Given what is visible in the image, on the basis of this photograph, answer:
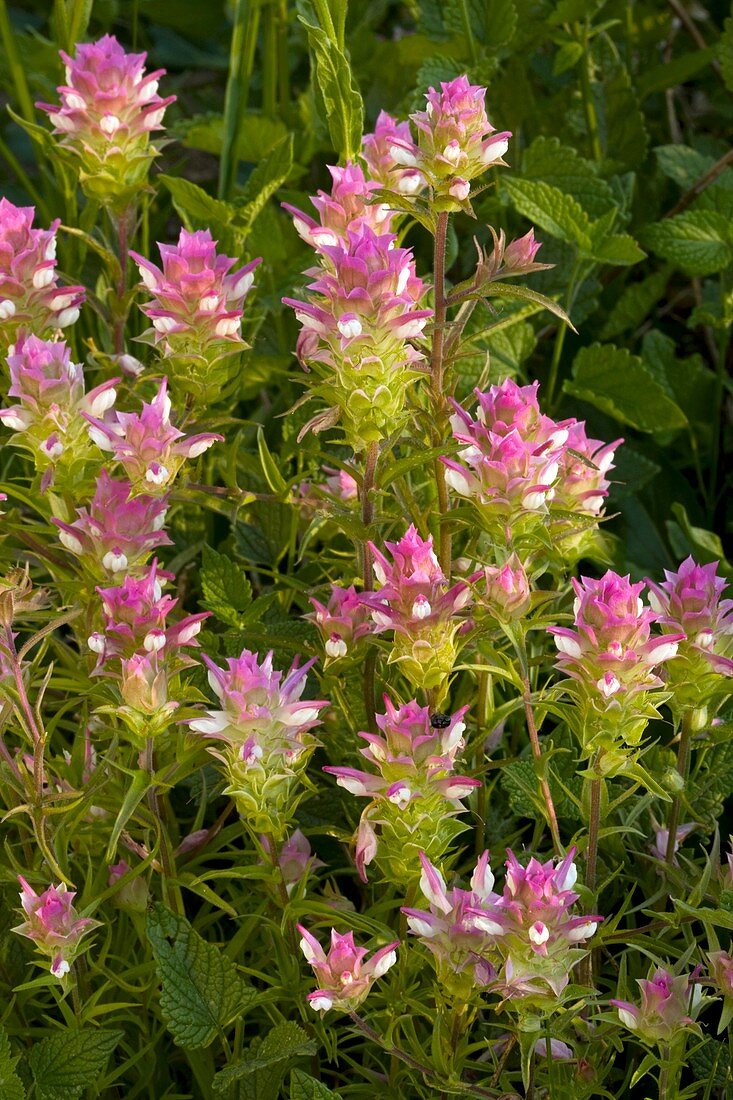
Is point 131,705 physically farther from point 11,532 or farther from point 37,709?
point 11,532

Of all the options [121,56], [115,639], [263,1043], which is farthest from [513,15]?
[263,1043]

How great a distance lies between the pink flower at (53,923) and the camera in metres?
0.85

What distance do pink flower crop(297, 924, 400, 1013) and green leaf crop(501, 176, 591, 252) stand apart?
892 mm

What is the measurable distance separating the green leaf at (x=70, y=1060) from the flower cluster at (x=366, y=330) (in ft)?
1.51

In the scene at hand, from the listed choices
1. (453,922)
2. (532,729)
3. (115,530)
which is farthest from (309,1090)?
(115,530)

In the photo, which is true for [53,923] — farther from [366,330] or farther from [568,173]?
[568,173]

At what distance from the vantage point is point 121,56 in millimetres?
1128

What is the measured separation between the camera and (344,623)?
93 cm

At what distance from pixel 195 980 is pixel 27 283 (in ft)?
1.85

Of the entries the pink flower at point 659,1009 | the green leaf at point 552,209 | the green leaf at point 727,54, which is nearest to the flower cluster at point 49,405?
the pink flower at point 659,1009

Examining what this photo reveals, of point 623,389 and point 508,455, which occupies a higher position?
point 508,455

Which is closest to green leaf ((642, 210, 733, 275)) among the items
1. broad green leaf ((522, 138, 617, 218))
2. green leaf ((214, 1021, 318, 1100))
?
broad green leaf ((522, 138, 617, 218))

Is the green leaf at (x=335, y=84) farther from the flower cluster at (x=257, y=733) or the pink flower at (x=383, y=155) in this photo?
the flower cluster at (x=257, y=733)

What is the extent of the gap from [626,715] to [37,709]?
0.41m
